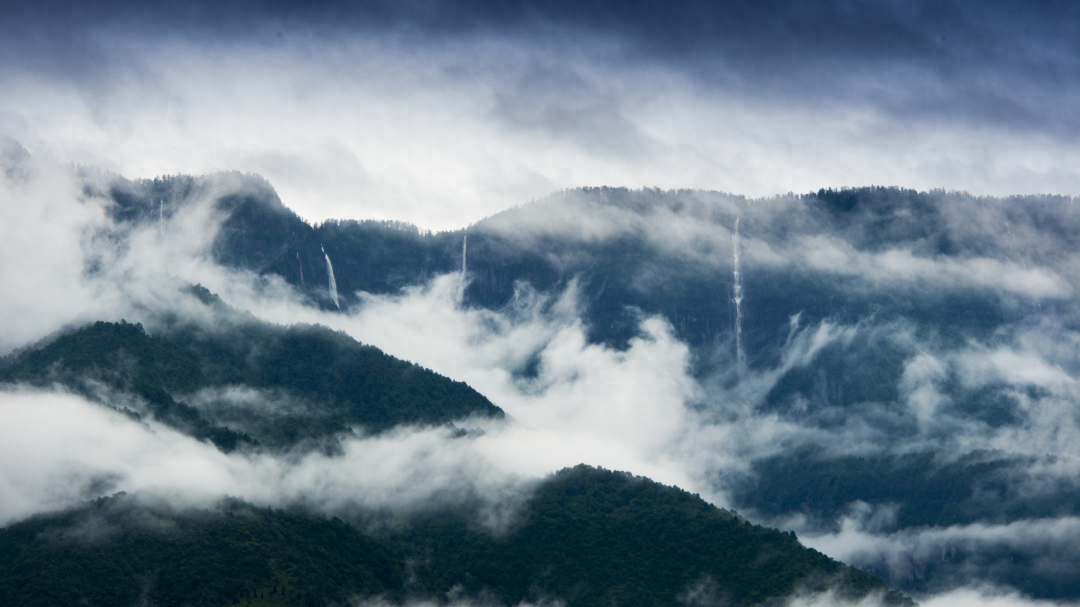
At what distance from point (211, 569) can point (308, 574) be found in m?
13.7

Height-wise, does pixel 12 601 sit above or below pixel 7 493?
below

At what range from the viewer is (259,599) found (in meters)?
190

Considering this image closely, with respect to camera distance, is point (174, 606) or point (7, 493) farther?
point (7, 493)

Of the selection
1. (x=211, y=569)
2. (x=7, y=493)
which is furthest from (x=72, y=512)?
(x=211, y=569)

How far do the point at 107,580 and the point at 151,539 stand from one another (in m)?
10.8

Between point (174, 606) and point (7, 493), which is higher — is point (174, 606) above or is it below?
below

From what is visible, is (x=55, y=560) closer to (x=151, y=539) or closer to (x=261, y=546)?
(x=151, y=539)

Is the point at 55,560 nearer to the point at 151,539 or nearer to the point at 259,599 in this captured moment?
the point at 151,539

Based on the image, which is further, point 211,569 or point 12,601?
point 211,569

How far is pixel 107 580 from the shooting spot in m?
186

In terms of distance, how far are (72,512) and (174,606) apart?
73.0ft

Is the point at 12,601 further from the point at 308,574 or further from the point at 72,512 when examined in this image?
the point at 308,574

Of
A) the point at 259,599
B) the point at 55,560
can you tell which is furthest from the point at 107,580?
the point at 259,599

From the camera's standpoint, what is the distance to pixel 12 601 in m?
180
